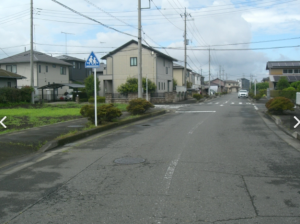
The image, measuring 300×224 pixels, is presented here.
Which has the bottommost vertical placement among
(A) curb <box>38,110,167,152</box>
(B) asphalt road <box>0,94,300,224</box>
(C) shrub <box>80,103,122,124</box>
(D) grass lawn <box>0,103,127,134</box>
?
(B) asphalt road <box>0,94,300,224</box>

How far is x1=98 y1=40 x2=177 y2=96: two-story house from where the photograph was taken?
4359cm

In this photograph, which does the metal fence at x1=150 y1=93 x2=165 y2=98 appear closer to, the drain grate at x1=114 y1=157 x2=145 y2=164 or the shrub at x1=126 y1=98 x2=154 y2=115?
the shrub at x1=126 y1=98 x2=154 y2=115

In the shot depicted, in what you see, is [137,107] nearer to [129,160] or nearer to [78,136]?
[78,136]

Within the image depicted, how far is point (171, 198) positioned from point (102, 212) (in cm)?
121

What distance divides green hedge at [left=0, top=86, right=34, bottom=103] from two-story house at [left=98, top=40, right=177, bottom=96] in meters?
14.3

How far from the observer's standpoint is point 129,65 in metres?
44.2

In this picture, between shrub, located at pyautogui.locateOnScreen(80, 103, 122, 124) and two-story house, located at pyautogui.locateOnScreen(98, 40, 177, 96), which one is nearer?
shrub, located at pyautogui.locateOnScreen(80, 103, 122, 124)

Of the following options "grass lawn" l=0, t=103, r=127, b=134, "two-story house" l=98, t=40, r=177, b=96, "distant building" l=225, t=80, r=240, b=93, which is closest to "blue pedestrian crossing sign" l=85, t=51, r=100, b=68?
"grass lawn" l=0, t=103, r=127, b=134

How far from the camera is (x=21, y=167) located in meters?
7.64

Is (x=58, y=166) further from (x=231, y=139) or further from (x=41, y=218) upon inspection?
(x=231, y=139)

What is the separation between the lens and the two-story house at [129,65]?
43.6 meters

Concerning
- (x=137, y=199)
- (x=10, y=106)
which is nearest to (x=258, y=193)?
(x=137, y=199)

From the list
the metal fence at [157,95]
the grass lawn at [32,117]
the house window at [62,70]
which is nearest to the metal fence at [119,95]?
the metal fence at [157,95]

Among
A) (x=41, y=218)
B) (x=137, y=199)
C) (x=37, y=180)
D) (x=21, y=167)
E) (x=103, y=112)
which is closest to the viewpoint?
(x=41, y=218)
